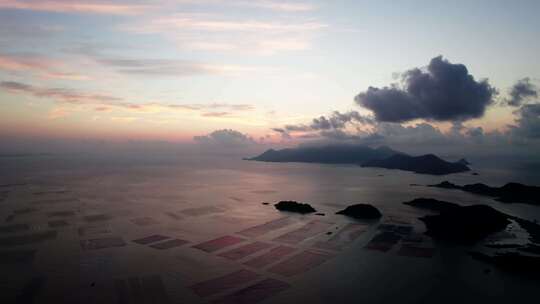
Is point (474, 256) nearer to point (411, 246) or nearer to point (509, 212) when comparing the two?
point (411, 246)

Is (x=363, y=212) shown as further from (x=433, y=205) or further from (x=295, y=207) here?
(x=433, y=205)

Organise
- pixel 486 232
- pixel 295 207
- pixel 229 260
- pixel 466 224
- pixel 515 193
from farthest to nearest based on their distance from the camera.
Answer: pixel 515 193 < pixel 295 207 < pixel 466 224 < pixel 486 232 < pixel 229 260

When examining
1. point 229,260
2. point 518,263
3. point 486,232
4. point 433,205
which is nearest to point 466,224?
point 486,232

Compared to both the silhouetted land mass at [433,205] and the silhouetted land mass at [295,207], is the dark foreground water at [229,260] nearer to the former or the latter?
the silhouetted land mass at [295,207]

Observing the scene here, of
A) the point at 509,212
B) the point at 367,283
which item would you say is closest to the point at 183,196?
the point at 367,283

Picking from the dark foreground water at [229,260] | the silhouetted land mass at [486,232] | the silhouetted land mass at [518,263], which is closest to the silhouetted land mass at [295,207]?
the dark foreground water at [229,260]

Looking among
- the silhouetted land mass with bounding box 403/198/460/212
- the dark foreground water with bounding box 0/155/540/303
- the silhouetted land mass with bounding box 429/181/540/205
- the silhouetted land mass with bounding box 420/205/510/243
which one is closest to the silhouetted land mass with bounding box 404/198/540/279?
the silhouetted land mass with bounding box 420/205/510/243

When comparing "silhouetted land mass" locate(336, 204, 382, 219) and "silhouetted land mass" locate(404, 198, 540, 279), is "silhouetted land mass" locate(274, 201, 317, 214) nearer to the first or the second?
"silhouetted land mass" locate(336, 204, 382, 219)

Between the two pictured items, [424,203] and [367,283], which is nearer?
[367,283]

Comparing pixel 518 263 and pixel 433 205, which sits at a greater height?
pixel 433 205

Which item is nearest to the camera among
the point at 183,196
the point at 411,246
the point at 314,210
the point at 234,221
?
the point at 411,246

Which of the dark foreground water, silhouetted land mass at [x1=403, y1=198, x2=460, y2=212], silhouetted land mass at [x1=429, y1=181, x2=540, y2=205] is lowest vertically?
the dark foreground water
